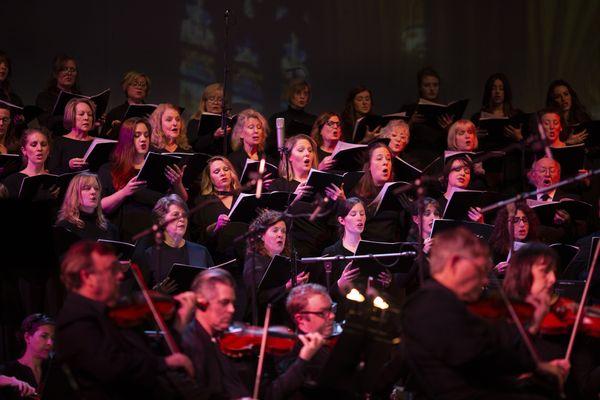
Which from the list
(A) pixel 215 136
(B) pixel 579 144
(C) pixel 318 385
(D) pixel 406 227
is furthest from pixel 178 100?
(C) pixel 318 385

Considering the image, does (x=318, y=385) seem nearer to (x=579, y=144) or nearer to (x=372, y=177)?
(x=372, y=177)

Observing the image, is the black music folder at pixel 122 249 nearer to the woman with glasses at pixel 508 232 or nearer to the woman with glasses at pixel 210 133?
the woman with glasses at pixel 210 133

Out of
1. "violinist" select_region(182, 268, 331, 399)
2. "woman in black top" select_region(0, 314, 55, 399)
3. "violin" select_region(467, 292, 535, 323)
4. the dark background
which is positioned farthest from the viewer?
the dark background

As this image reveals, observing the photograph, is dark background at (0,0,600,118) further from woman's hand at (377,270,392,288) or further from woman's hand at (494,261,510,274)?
woman's hand at (494,261,510,274)

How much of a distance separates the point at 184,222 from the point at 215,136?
5.22 ft

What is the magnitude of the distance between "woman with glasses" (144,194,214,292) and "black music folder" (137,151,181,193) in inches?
10.5

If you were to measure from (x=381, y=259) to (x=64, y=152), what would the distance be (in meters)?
2.57

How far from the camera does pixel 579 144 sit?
7.97 m

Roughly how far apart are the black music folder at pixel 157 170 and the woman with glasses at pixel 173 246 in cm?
27

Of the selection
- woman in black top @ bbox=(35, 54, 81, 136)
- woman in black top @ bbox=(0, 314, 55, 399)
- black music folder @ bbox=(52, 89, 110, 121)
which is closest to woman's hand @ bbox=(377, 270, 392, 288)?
woman in black top @ bbox=(0, 314, 55, 399)

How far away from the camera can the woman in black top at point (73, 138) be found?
7312 millimetres

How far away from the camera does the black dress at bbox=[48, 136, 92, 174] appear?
7.29 metres

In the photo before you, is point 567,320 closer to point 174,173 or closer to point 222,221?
point 222,221

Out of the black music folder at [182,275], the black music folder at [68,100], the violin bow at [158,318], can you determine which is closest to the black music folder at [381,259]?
the black music folder at [182,275]
